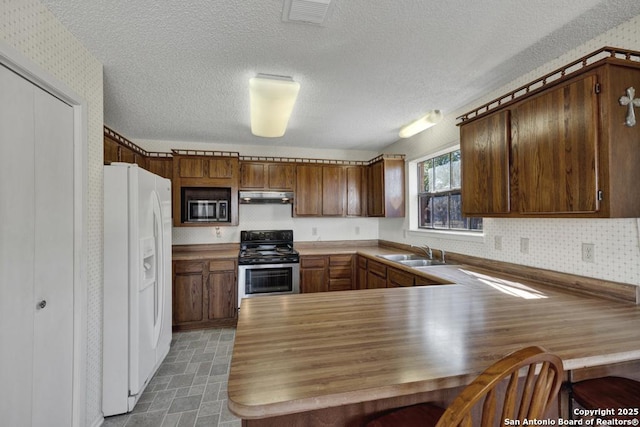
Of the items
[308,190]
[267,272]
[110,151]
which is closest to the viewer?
[110,151]

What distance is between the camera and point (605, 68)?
4.49ft

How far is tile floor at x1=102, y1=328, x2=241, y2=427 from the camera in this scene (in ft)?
6.14

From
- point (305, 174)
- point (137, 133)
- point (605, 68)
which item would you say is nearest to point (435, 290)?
point (605, 68)

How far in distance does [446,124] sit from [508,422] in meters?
2.90

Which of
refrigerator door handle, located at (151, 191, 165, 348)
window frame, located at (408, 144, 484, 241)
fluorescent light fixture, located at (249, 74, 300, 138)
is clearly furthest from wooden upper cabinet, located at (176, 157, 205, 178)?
window frame, located at (408, 144, 484, 241)

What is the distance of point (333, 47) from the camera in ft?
5.80

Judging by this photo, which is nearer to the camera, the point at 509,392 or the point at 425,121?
the point at 509,392

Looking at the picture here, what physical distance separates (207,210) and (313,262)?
1600 mm

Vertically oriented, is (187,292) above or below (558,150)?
below

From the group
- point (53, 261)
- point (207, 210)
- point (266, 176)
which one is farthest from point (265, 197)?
point (53, 261)

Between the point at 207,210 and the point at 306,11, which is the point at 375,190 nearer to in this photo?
the point at 207,210

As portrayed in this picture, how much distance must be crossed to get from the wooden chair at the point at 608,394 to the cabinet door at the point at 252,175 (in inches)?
141

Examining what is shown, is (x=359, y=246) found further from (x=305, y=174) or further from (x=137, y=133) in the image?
(x=137, y=133)

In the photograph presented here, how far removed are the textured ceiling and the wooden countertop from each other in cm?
158
